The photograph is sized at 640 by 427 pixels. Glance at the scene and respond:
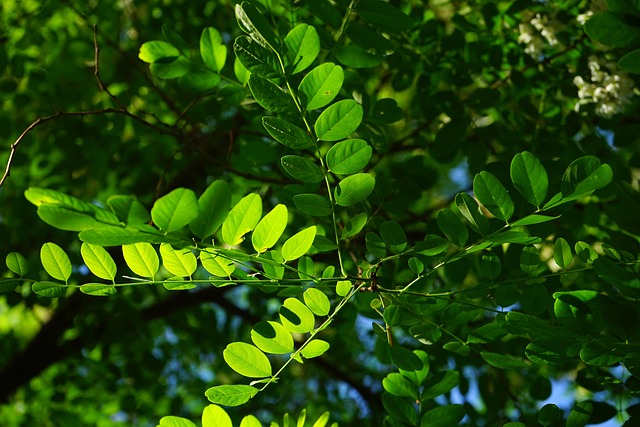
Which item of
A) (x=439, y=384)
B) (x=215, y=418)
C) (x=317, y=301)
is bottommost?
(x=439, y=384)

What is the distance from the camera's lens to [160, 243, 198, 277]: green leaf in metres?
0.81

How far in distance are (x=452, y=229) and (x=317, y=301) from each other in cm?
20

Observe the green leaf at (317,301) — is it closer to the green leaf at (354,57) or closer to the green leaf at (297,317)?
the green leaf at (297,317)

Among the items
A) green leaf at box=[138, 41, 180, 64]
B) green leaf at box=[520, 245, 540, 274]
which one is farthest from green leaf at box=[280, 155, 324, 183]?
green leaf at box=[138, 41, 180, 64]

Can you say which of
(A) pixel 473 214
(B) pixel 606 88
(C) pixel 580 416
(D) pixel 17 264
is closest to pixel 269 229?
(A) pixel 473 214

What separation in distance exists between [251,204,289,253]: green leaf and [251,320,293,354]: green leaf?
A: 14 centimetres

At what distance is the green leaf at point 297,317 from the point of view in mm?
875

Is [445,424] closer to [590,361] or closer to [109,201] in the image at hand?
[590,361]

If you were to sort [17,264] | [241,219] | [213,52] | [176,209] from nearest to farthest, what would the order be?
[176,209] → [241,219] → [17,264] → [213,52]

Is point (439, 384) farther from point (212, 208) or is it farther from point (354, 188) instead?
point (212, 208)

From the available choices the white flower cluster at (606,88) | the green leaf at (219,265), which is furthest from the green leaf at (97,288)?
the white flower cluster at (606,88)

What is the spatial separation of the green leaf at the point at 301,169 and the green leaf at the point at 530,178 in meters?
0.25

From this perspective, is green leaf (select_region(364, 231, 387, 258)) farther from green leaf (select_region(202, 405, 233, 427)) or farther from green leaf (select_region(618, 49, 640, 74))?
green leaf (select_region(618, 49, 640, 74))

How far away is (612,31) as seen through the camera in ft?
3.21
